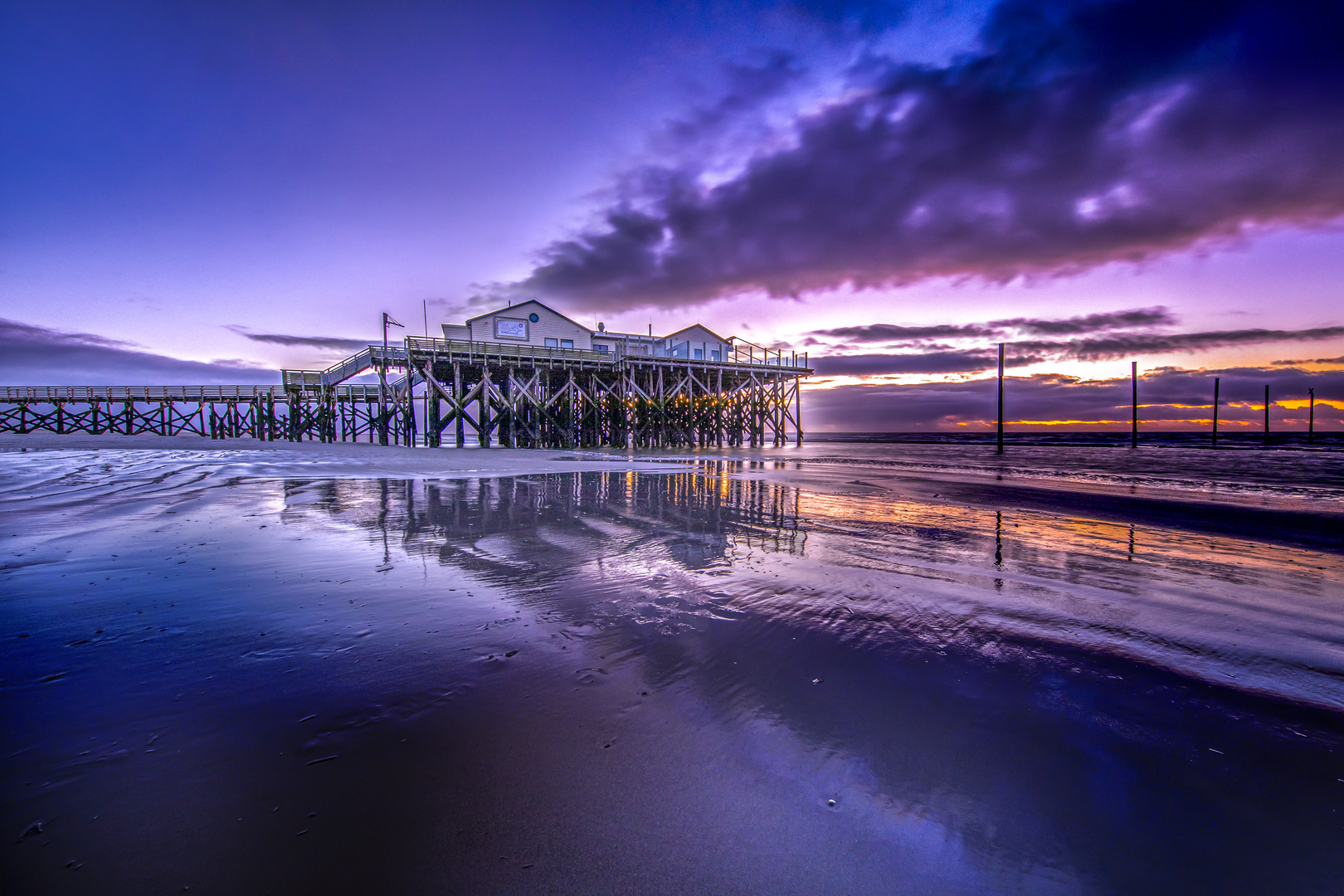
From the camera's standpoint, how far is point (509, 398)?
2786 cm

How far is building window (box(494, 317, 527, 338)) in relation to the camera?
1219 inches

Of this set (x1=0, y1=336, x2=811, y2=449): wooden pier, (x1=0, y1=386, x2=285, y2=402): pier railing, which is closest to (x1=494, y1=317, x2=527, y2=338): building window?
(x1=0, y1=336, x2=811, y2=449): wooden pier

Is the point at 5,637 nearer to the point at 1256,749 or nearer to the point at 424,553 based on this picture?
the point at 424,553

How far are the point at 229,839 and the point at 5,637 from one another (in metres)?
2.85

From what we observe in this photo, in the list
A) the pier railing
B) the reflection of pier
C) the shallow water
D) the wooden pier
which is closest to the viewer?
the shallow water

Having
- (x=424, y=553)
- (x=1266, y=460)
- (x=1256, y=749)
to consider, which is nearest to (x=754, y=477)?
→ (x=424, y=553)

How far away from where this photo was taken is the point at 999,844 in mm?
1551

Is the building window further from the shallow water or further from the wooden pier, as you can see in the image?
the shallow water

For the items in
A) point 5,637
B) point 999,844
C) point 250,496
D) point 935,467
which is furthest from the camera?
point 935,467

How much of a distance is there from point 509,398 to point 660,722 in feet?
90.0

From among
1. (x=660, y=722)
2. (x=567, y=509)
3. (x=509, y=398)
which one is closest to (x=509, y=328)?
(x=509, y=398)

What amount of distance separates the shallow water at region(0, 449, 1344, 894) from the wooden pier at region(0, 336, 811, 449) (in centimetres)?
2201

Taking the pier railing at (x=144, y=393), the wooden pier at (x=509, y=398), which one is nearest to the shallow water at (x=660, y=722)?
the wooden pier at (x=509, y=398)

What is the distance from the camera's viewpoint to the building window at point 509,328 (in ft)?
102
